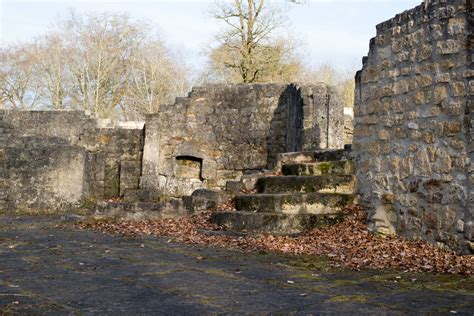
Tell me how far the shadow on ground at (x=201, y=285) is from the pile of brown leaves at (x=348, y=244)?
0.32 m

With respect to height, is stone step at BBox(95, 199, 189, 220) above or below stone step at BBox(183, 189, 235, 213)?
below

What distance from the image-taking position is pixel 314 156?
9.71 meters

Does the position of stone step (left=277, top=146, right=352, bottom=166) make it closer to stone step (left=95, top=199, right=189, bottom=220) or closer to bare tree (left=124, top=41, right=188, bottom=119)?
stone step (left=95, top=199, right=189, bottom=220)

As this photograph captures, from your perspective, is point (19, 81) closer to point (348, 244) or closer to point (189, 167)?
point (189, 167)

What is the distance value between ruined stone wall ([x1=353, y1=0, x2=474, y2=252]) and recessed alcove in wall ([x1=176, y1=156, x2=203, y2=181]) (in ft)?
24.3

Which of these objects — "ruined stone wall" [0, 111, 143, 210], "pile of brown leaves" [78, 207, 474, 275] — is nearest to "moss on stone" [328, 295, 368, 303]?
"pile of brown leaves" [78, 207, 474, 275]

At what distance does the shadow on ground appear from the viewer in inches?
147

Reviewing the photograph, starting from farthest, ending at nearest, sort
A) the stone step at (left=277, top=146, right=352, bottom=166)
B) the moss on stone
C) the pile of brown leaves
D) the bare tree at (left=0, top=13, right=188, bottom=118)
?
1. the bare tree at (left=0, top=13, right=188, bottom=118)
2. the stone step at (left=277, top=146, right=352, bottom=166)
3. the pile of brown leaves
4. the moss on stone

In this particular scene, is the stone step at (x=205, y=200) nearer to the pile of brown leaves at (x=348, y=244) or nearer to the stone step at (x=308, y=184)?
the pile of brown leaves at (x=348, y=244)

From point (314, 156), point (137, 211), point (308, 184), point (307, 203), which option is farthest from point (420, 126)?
point (137, 211)

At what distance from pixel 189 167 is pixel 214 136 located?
98cm

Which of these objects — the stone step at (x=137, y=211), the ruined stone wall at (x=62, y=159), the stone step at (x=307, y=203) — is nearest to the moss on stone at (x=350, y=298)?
the stone step at (x=307, y=203)

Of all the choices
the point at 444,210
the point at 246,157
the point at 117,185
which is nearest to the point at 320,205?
the point at 444,210

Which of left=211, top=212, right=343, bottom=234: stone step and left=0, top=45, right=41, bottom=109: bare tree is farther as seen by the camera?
left=0, top=45, right=41, bottom=109: bare tree
